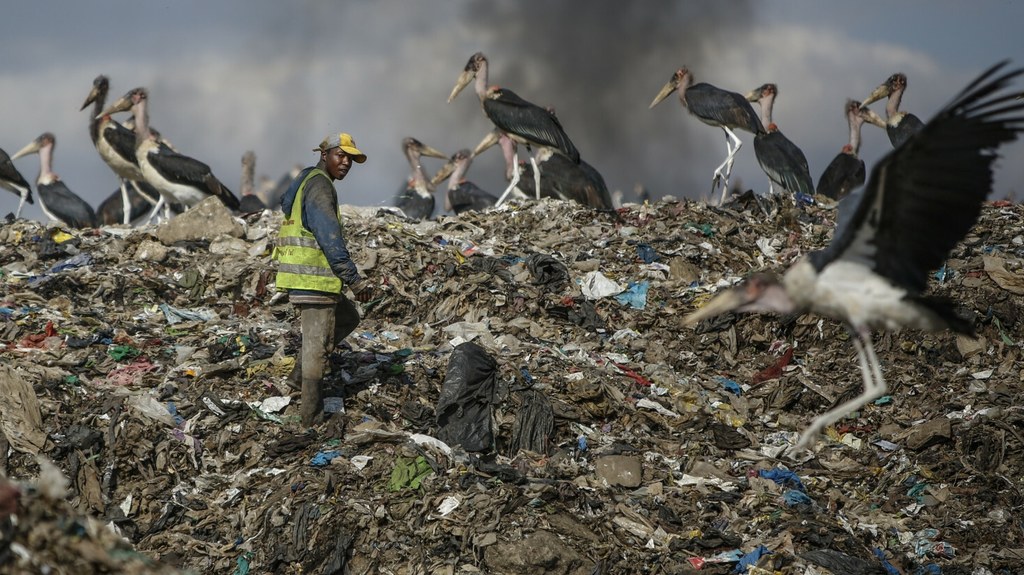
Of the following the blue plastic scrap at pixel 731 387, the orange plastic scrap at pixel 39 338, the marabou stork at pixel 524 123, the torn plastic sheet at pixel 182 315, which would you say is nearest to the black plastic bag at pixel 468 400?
the blue plastic scrap at pixel 731 387

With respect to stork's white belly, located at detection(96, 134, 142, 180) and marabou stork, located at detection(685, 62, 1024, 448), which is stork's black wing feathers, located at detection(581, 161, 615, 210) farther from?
marabou stork, located at detection(685, 62, 1024, 448)

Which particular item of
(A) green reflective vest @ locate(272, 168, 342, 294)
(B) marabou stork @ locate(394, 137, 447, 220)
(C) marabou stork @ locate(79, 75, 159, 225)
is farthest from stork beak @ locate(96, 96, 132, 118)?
(A) green reflective vest @ locate(272, 168, 342, 294)

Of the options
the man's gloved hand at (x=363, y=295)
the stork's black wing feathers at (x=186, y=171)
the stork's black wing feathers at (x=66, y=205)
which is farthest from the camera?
the stork's black wing feathers at (x=66, y=205)

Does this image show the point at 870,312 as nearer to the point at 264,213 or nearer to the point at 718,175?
the point at 264,213

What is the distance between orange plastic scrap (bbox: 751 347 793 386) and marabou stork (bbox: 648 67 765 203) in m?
4.68

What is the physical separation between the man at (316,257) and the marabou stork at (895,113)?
390 inches

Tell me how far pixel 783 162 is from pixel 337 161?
8513 mm

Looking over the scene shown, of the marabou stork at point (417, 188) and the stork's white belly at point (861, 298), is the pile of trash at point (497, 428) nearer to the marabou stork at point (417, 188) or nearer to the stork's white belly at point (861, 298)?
the stork's white belly at point (861, 298)

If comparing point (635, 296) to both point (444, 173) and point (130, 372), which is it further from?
point (444, 173)

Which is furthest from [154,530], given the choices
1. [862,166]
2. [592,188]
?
[862,166]

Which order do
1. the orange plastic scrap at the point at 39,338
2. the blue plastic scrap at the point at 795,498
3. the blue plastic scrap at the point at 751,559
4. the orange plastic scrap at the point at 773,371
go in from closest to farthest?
the blue plastic scrap at the point at 751,559
the blue plastic scrap at the point at 795,498
the orange plastic scrap at the point at 39,338
the orange plastic scrap at the point at 773,371

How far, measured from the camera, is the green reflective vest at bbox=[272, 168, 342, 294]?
5.87 metres

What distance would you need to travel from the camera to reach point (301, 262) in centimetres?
586

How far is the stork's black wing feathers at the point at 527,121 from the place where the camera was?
1316cm
